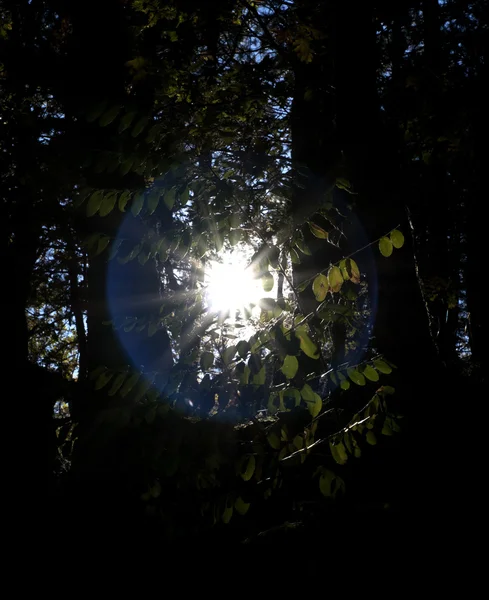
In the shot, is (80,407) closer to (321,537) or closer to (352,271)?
(321,537)

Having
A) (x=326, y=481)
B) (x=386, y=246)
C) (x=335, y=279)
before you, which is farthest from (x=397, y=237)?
(x=326, y=481)

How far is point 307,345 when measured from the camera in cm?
155

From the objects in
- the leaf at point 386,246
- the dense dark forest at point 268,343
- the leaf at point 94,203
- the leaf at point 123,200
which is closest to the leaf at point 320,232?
the dense dark forest at point 268,343

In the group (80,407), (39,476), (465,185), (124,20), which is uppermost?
(124,20)

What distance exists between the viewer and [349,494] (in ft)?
8.19

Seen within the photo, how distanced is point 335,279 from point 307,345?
0.82 ft

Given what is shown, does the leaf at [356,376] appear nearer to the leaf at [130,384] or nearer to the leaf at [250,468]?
the leaf at [250,468]

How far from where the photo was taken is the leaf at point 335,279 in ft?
5.05

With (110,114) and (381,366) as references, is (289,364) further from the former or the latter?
(110,114)

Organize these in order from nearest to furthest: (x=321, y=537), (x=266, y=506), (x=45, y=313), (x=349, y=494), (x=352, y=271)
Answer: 1. (x=352, y=271)
2. (x=321, y=537)
3. (x=349, y=494)
4. (x=266, y=506)
5. (x=45, y=313)

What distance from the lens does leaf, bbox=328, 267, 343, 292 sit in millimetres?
1539

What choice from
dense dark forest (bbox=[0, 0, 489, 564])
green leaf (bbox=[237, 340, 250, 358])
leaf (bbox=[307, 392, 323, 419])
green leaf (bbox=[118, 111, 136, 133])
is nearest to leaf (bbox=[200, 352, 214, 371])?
dense dark forest (bbox=[0, 0, 489, 564])

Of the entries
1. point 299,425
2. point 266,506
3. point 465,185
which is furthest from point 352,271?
point 465,185

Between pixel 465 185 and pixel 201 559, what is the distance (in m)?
7.91
